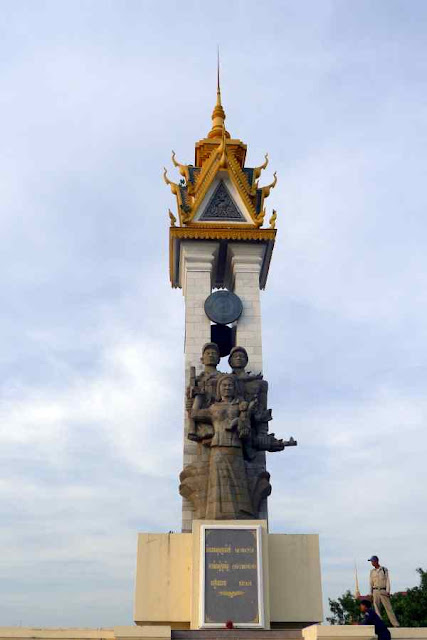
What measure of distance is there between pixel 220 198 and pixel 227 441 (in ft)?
24.0

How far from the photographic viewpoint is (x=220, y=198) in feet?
60.9

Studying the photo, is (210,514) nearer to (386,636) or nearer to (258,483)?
(258,483)

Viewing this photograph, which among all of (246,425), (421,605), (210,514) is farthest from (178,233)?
(421,605)

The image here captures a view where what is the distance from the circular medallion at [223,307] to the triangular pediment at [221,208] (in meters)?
2.15

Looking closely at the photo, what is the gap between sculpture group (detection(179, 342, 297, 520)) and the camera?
13367 mm

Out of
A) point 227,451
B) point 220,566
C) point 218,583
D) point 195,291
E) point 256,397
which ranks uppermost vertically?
point 195,291

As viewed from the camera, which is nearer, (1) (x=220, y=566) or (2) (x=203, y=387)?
(1) (x=220, y=566)

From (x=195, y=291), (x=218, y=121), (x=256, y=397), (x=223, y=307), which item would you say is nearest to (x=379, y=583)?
(x=256, y=397)

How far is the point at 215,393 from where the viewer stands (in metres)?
14.8

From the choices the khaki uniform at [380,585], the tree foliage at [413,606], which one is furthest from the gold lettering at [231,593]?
the tree foliage at [413,606]

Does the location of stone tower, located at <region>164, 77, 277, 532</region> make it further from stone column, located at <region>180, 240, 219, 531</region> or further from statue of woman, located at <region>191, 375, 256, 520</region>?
statue of woman, located at <region>191, 375, 256, 520</region>

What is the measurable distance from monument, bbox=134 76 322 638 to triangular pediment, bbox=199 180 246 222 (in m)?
0.03

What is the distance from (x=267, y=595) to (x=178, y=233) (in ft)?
29.9

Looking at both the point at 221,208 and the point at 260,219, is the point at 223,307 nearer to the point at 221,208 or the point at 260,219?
the point at 260,219
